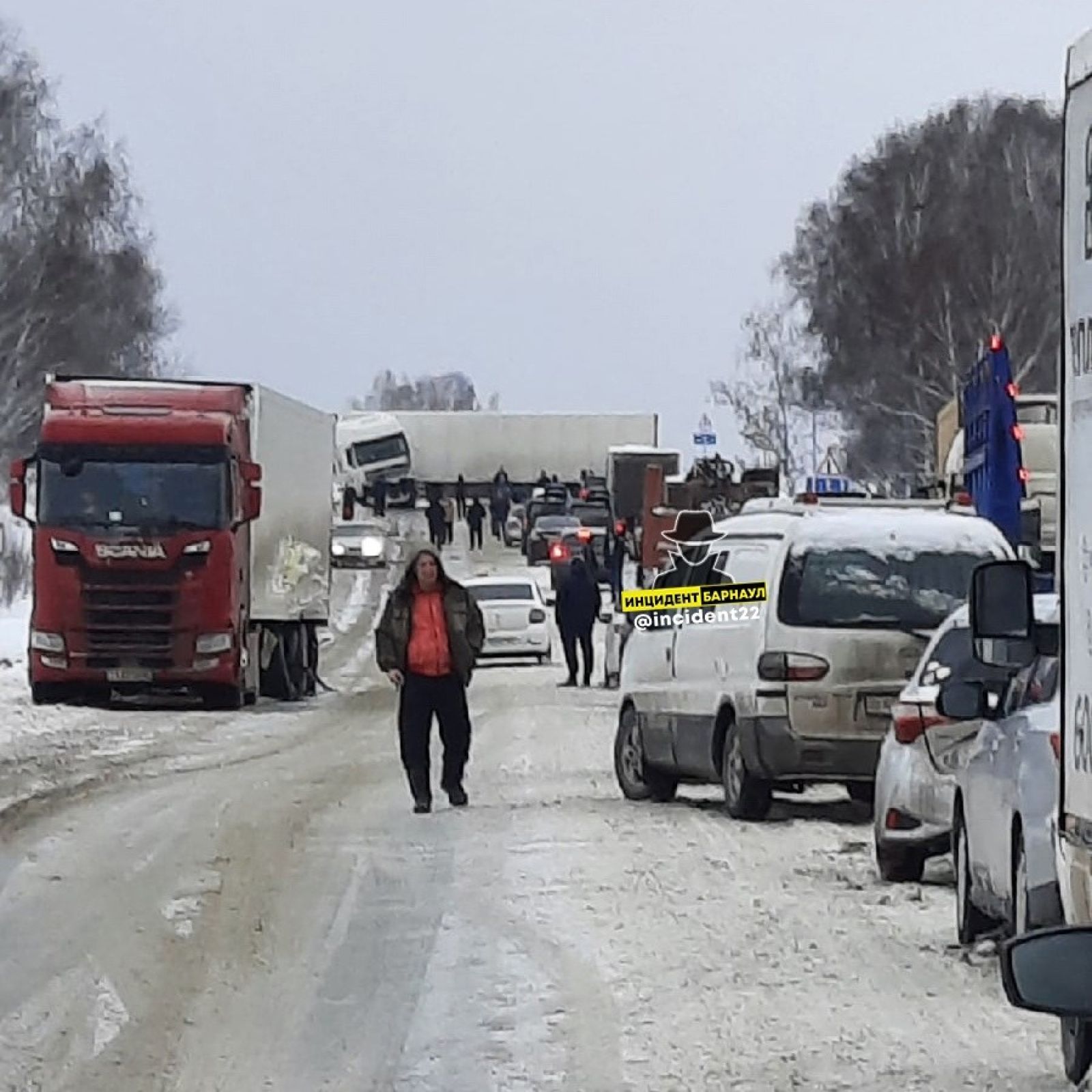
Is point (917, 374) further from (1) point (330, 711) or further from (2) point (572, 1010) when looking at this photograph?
(2) point (572, 1010)

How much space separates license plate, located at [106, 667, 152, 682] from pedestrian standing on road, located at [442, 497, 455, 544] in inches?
1811

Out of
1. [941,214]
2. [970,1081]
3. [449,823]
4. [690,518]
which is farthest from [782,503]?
[941,214]

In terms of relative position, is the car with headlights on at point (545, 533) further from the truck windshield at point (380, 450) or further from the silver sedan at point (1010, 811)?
the silver sedan at point (1010, 811)

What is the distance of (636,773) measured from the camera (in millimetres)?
18891

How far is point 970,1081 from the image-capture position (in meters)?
8.80

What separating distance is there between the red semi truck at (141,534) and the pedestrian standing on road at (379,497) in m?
49.9

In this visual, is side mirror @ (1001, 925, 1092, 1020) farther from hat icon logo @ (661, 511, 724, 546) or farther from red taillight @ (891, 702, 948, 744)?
hat icon logo @ (661, 511, 724, 546)

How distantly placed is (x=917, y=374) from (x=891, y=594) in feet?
183

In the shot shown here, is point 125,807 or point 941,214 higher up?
point 941,214

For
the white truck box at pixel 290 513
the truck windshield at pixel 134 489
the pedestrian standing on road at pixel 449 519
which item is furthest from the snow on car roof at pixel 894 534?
the pedestrian standing on road at pixel 449 519

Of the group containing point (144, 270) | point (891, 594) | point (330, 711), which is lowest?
point (330, 711)

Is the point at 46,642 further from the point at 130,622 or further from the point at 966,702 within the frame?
the point at 966,702

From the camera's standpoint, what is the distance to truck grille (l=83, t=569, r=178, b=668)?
95.7 ft

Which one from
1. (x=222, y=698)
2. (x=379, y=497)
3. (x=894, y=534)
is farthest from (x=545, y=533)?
(x=894, y=534)
